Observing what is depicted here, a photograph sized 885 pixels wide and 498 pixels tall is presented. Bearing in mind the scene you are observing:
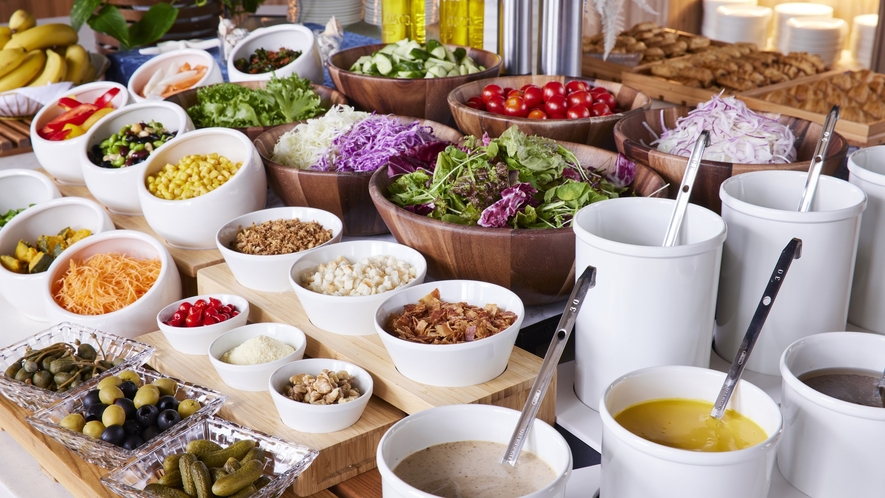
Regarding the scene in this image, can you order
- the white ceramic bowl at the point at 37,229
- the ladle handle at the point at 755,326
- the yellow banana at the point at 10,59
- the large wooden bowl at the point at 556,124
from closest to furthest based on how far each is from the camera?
the ladle handle at the point at 755,326 → the white ceramic bowl at the point at 37,229 → the large wooden bowl at the point at 556,124 → the yellow banana at the point at 10,59

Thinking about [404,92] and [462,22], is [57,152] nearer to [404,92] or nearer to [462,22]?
[404,92]

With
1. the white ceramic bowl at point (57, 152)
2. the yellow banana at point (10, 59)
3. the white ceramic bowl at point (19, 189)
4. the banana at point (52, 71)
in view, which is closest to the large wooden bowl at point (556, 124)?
the white ceramic bowl at point (57, 152)

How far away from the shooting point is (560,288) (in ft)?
4.39

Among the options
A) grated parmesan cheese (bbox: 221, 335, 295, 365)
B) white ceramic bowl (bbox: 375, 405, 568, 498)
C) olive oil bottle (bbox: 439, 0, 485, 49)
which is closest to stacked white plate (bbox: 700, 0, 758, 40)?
olive oil bottle (bbox: 439, 0, 485, 49)

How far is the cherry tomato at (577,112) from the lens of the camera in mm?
1801

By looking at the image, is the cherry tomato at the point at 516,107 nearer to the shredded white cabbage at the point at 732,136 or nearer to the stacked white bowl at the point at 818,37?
the shredded white cabbage at the point at 732,136

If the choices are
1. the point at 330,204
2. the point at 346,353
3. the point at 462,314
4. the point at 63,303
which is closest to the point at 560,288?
the point at 462,314

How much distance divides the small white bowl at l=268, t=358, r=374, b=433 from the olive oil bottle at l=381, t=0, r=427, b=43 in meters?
1.57

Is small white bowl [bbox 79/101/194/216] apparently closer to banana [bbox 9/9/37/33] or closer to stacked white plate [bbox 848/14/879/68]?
banana [bbox 9/9/37/33]

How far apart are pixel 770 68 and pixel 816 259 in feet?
7.67

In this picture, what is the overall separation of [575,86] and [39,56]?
6.62 feet

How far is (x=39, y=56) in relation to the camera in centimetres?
294

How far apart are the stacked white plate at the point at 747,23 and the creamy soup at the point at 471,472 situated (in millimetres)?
3743

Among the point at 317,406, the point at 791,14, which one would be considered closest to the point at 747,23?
the point at 791,14
